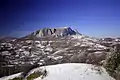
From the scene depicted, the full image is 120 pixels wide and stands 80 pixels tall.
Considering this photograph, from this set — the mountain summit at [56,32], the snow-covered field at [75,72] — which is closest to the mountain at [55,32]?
the mountain summit at [56,32]

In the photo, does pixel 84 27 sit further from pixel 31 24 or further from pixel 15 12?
pixel 15 12

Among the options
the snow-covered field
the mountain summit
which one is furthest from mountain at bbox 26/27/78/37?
the snow-covered field

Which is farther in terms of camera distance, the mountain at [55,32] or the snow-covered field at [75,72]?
A: the mountain at [55,32]

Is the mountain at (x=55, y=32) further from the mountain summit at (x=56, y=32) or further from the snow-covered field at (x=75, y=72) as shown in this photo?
the snow-covered field at (x=75, y=72)

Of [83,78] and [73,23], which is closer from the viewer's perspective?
[83,78]

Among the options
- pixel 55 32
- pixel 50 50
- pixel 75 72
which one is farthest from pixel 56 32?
pixel 75 72

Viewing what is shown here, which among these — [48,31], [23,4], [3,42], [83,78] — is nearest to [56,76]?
[83,78]

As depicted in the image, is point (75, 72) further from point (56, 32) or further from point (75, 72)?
point (56, 32)
